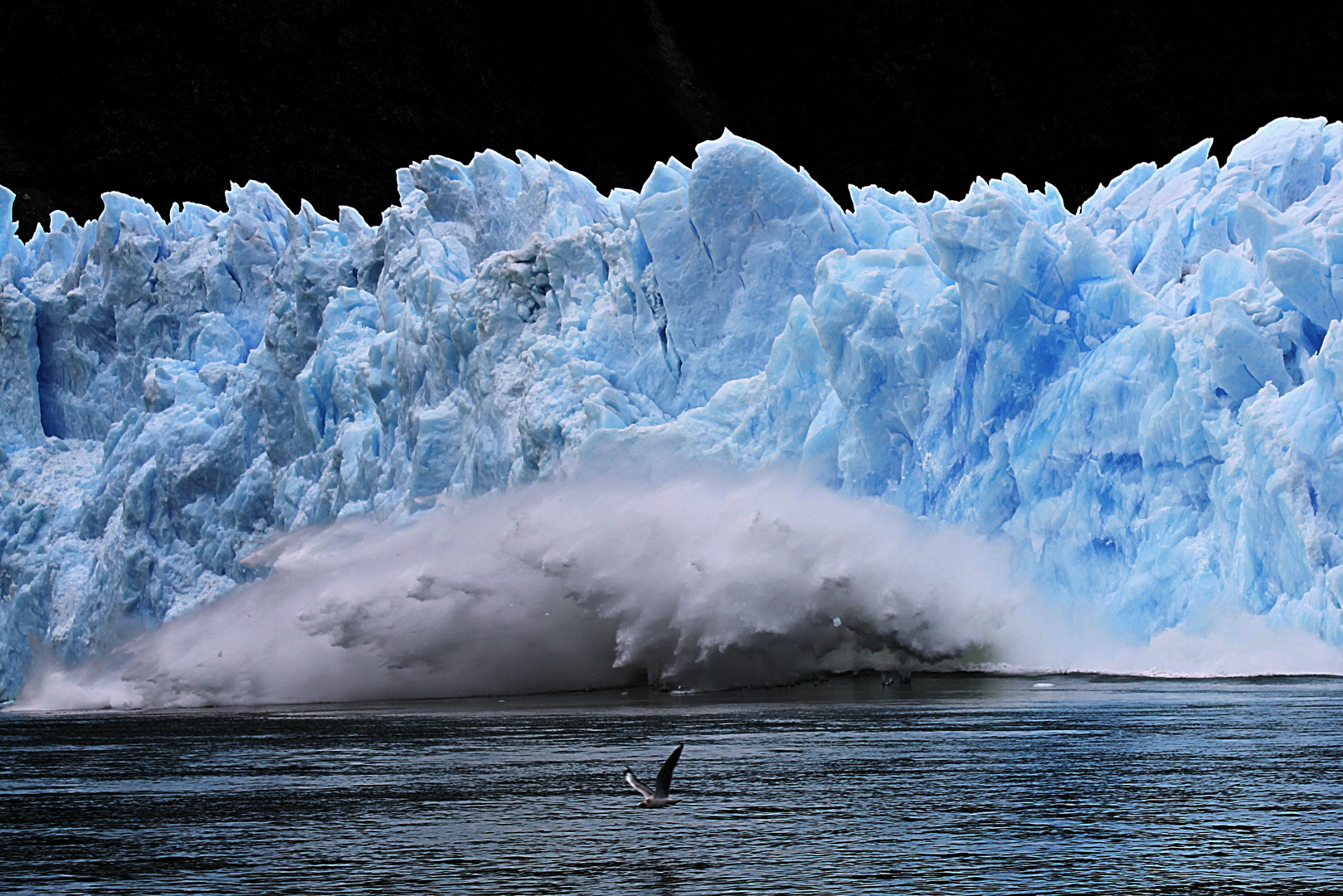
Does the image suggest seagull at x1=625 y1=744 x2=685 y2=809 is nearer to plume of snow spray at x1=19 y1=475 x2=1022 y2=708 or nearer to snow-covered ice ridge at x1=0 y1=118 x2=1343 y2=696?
snow-covered ice ridge at x1=0 y1=118 x2=1343 y2=696

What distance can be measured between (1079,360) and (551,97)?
93.0 meters

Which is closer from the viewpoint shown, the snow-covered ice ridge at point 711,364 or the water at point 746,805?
the water at point 746,805

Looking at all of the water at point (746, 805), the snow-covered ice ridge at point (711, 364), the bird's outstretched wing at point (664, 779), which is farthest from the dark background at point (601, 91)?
the bird's outstretched wing at point (664, 779)

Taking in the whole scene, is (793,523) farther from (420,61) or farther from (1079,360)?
(420,61)

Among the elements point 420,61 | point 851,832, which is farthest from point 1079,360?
point 420,61

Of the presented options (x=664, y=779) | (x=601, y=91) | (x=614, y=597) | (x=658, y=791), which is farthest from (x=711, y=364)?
(x=601, y=91)

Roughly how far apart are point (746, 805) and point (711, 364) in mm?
19974

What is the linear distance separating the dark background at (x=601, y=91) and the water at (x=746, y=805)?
264 ft

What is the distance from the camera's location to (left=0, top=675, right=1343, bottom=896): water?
1132cm

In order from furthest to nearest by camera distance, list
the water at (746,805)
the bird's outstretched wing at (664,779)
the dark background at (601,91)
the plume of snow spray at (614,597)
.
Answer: the dark background at (601,91) < the plume of snow spray at (614,597) < the bird's outstretched wing at (664,779) < the water at (746,805)

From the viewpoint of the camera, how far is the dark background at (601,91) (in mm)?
102812

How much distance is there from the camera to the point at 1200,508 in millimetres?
26141

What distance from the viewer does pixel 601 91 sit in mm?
120062

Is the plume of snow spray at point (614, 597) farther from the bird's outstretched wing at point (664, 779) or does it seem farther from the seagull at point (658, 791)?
the bird's outstretched wing at point (664, 779)
